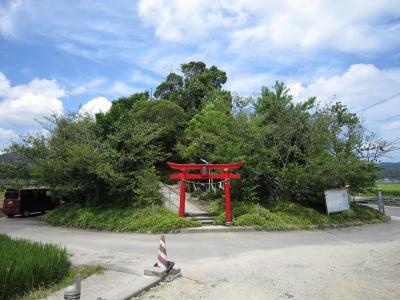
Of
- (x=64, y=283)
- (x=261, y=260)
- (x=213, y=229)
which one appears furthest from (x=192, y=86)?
(x=64, y=283)

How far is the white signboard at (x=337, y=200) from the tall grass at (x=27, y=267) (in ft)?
43.1

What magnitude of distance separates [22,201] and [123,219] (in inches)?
429

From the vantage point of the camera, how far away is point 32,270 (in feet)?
20.6

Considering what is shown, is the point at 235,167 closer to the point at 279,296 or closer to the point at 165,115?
the point at 279,296

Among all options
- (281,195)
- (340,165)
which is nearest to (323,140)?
(340,165)

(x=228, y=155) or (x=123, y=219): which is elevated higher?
(x=228, y=155)

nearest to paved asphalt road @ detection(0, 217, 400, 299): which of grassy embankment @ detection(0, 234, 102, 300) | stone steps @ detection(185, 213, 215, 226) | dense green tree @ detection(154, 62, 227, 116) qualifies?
grassy embankment @ detection(0, 234, 102, 300)

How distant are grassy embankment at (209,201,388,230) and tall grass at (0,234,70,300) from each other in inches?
346

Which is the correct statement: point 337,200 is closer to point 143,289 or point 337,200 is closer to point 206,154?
point 206,154

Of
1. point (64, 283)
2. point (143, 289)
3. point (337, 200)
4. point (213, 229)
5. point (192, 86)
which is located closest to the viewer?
point (143, 289)

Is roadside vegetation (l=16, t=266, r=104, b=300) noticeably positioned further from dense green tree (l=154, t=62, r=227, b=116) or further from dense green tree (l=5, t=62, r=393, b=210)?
dense green tree (l=154, t=62, r=227, b=116)

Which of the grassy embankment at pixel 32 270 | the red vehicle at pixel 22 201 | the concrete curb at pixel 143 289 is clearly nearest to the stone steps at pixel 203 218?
the grassy embankment at pixel 32 270

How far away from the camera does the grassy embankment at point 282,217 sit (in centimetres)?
1462

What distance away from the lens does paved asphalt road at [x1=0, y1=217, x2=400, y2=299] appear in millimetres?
6336
